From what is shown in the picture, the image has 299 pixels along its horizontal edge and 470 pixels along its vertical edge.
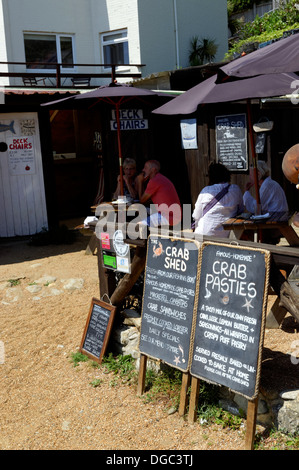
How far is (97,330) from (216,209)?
72.6 inches

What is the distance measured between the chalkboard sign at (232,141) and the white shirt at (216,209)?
343cm

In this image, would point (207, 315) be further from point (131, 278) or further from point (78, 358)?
point (78, 358)

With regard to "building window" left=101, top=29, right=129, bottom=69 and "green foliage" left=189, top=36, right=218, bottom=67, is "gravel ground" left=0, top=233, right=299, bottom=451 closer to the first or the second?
"building window" left=101, top=29, right=129, bottom=69

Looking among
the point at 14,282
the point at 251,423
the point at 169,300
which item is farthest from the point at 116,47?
the point at 251,423

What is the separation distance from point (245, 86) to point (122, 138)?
6.10 metres

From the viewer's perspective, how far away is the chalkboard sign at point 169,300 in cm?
412

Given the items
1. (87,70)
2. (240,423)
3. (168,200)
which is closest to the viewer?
(240,423)

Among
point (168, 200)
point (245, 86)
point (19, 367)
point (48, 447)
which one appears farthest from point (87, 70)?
point (48, 447)

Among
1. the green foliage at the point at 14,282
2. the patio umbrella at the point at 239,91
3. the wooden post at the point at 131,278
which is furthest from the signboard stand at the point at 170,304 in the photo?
the green foliage at the point at 14,282

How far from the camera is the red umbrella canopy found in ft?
17.4

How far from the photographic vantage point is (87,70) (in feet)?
54.5

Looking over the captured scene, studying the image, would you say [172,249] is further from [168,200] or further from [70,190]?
[70,190]

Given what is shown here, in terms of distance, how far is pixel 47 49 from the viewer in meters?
16.5

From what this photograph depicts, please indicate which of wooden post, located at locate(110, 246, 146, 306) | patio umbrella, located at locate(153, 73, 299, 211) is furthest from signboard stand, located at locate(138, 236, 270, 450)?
patio umbrella, located at locate(153, 73, 299, 211)
